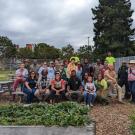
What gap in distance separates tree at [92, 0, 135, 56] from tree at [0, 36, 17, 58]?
27109 mm

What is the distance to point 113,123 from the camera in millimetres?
11547

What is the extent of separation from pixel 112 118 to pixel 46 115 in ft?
10.7

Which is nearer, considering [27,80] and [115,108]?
[115,108]

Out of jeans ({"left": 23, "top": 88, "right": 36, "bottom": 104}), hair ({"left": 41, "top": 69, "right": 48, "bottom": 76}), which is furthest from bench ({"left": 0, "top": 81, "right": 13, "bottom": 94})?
jeans ({"left": 23, "top": 88, "right": 36, "bottom": 104})

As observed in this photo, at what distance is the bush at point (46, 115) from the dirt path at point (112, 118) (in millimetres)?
854

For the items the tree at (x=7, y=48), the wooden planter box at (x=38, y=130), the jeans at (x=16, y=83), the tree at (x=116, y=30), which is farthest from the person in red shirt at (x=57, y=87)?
the tree at (x=7, y=48)

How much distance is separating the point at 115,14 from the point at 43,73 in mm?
47534

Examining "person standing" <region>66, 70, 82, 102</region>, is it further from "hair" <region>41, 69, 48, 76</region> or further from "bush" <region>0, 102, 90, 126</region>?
"bush" <region>0, 102, 90, 126</region>

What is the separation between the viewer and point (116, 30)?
63625 mm

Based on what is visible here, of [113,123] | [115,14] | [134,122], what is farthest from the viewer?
[115,14]

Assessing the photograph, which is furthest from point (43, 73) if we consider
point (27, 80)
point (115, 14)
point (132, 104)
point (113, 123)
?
point (115, 14)

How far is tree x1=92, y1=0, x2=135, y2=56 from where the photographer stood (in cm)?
6388

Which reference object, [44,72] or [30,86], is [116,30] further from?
[30,86]

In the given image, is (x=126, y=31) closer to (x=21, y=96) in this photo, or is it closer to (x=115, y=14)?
(x=115, y=14)
